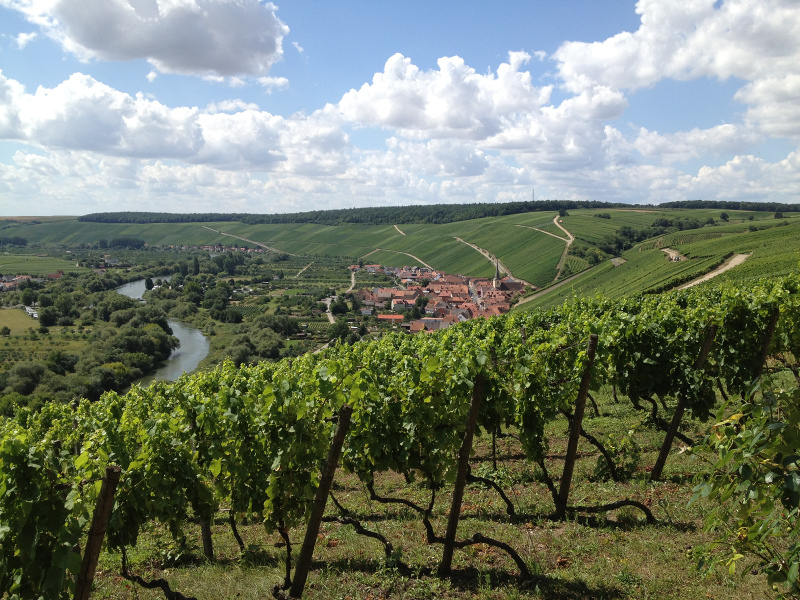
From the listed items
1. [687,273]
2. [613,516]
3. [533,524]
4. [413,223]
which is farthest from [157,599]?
[413,223]

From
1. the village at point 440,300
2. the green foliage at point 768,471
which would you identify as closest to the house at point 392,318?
the village at point 440,300

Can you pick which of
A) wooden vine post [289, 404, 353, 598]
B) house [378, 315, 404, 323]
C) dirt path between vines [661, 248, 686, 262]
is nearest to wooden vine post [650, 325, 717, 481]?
wooden vine post [289, 404, 353, 598]

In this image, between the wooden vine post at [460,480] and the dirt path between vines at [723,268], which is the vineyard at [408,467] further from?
the dirt path between vines at [723,268]

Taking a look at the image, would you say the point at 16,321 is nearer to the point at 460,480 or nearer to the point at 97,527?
the point at 97,527

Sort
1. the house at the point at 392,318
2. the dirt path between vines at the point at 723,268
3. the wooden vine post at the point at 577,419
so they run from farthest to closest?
the house at the point at 392,318, the dirt path between vines at the point at 723,268, the wooden vine post at the point at 577,419

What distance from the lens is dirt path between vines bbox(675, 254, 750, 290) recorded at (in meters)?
50.0

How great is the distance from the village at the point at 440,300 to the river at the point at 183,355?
91.8 ft

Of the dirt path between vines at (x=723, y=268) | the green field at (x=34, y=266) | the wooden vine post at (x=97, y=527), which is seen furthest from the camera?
the green field at (x=34, y=266)

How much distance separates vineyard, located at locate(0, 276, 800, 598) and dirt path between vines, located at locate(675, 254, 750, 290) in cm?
4621

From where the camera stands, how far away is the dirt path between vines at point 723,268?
50000 mm

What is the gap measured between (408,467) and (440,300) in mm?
81163

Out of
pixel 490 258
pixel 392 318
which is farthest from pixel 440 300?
pixel 490 258

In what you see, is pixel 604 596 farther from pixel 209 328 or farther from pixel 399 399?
pixel 209 328

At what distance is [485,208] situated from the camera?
18175 cm
